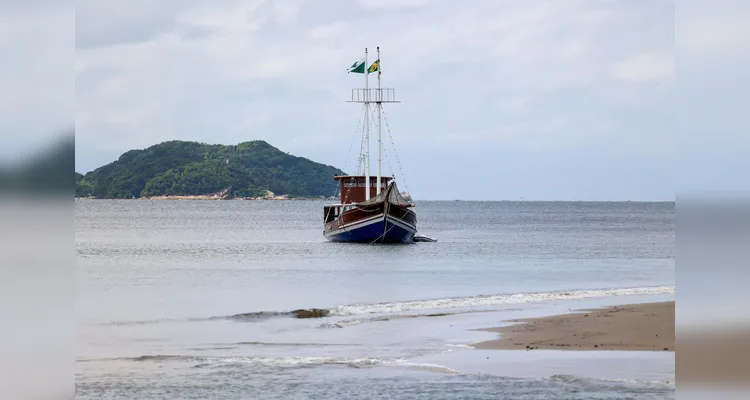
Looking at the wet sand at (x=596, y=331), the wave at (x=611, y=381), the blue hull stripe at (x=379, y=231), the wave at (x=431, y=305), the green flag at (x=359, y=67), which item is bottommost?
the wave at (x=431, y=305)

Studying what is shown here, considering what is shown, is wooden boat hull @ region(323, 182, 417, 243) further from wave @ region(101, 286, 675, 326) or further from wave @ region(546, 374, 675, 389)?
wave @ region(546, 374, 675, 389)

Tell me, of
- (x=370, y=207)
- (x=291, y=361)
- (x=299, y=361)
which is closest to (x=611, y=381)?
(x=299, y=361)

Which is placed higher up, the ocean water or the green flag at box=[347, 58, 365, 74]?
the green flag at box=[347, 58, 365, 74]

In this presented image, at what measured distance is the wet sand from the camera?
15156 mm

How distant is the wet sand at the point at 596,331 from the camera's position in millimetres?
15156

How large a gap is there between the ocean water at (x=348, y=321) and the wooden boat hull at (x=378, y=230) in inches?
57.9

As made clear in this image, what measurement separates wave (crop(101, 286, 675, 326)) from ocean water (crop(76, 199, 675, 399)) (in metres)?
0.06

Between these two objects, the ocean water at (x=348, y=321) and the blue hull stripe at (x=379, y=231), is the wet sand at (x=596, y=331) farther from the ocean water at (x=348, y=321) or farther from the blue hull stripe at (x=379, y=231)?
the blue hull stripe at (x=379, y=231)

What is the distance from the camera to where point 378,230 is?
53094 mm

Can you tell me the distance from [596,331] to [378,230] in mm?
36500

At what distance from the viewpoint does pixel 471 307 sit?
23.3 m

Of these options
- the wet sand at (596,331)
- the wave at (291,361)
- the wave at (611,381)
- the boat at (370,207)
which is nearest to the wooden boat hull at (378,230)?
the boat at (370,207)

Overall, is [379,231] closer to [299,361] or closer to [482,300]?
[482,300]

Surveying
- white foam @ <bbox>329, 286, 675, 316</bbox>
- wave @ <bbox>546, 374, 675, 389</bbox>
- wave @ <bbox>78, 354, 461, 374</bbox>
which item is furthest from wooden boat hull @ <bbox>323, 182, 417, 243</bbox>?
wave @ <bbox>546, 374, 675, 389</bbox>
